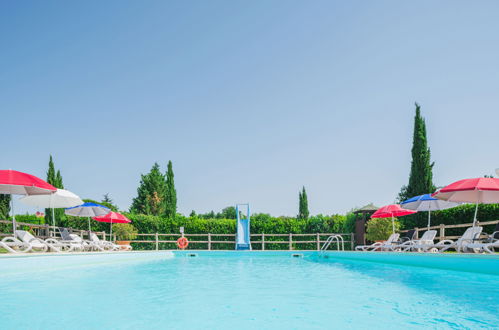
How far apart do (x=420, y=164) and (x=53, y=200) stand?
44.4 feet

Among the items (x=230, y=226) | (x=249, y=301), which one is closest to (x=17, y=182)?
(x=249, y=301)

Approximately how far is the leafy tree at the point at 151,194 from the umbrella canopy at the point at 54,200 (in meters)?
21.0

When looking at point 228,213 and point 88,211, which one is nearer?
point 88,211

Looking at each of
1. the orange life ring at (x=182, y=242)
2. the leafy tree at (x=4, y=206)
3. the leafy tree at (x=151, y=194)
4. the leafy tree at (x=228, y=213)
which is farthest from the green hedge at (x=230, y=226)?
the leafy tree at (x=228, y=213)

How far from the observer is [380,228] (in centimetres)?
1356

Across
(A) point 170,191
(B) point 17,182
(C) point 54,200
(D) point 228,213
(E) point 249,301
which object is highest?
(A) point 170,191

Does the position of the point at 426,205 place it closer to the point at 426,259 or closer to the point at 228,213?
the point at 426,259

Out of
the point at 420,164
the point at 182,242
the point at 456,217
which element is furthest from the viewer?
the point at 182,242

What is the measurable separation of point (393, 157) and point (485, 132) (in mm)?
4963

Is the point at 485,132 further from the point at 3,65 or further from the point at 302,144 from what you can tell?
the point at 3,65

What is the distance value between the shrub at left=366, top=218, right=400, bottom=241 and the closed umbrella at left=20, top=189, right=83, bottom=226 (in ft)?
32.2

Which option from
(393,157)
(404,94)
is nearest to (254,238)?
(393,157)

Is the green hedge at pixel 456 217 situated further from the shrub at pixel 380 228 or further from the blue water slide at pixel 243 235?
the blue water slide at pixel 243 235

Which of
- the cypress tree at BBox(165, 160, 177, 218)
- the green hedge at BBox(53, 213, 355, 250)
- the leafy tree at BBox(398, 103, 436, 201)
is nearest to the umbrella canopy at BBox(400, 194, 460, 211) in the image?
the leafy tree at BBox(398, 103, 436, 201)
